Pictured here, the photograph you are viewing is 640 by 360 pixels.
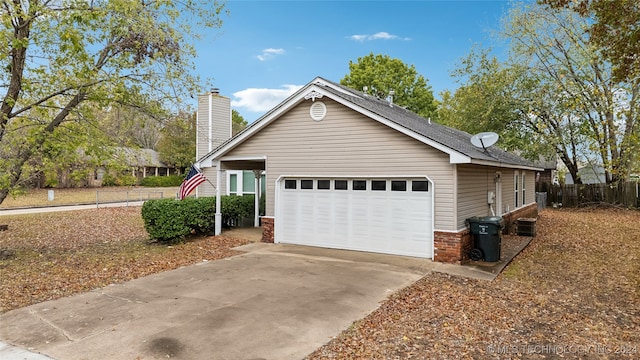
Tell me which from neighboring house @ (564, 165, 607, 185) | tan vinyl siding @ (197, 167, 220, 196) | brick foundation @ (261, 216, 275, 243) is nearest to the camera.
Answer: brick foundation @ (261, 216, 275, 243)

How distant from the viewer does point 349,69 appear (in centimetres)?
3875

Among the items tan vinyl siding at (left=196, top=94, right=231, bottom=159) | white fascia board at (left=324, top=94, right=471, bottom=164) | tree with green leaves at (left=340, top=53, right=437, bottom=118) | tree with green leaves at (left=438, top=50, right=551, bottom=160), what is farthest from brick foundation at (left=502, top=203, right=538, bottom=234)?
tree with green leaves at (left=340, top=53, right=437, bottom=118)

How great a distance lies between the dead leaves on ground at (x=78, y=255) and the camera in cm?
733

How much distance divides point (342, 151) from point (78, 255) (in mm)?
7654

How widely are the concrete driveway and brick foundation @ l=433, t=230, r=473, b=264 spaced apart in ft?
1.75

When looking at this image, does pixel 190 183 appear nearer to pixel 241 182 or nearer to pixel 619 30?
pixel 241 182

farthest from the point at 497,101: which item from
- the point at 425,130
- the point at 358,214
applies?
the point at 358,214

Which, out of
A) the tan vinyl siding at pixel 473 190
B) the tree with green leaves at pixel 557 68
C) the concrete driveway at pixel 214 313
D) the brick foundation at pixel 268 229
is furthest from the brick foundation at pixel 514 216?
the brick foundation at pixel 268 229

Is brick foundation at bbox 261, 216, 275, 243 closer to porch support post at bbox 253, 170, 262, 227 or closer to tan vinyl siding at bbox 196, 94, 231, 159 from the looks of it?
porch support post at bbox 253, 170, 262, 227

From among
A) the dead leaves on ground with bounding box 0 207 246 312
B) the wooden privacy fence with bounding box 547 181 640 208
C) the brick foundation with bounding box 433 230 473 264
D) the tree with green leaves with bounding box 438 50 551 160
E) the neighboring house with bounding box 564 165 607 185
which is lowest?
the dead leaves on ground with bounding box 0 207 246 312

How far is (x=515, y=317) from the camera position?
5.78m

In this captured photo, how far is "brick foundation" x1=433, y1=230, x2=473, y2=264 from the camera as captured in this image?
9.19 meters

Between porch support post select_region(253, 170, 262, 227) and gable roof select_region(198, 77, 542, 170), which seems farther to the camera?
porch support post select_region(253, 170, 262, 227)

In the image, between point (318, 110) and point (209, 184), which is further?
point (209, 184)
